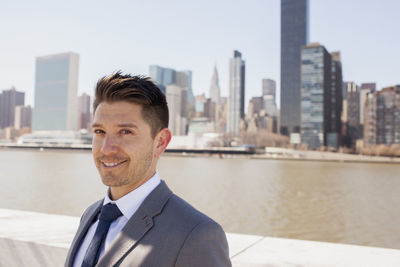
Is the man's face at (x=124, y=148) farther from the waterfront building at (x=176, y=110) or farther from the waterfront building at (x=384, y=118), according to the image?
the waterfront building at (x=176, y=110)

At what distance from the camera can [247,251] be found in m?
2.31

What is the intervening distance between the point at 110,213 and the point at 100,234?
80 mm

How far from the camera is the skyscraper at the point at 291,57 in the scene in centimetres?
13975

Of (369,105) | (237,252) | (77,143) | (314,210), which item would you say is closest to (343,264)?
(237,252)

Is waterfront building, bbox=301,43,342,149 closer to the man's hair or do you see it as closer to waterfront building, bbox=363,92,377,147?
waterfront building, bbox=363,92,377,147

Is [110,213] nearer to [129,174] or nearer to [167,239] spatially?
[129,174]

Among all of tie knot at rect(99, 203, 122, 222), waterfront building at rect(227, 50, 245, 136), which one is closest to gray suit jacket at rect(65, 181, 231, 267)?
tie knot at rect(99, 203, 122, 222)

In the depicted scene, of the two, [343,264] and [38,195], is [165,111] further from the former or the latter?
[38,195]

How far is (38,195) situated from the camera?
1791cm

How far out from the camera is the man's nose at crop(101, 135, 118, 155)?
1354 millimetres

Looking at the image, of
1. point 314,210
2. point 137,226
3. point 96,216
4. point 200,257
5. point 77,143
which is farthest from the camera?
point 77,143

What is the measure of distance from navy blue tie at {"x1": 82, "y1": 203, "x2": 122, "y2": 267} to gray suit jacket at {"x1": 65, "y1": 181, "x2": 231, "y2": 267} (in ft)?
0.26

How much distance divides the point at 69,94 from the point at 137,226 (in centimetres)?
14875

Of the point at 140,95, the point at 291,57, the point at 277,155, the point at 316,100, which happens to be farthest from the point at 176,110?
the point at 140,95
